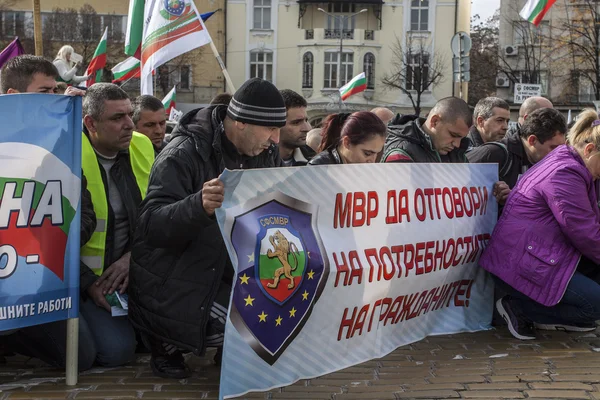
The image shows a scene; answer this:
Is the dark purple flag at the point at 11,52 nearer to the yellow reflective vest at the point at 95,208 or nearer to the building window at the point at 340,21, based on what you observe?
the yellow reflective vest at the point at 95,208

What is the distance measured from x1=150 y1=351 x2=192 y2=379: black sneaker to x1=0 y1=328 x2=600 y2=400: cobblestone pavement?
0.16 feet

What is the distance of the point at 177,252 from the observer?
4.63 metres

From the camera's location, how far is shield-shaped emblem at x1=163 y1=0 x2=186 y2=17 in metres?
10.9

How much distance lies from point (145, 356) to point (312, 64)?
159 ft

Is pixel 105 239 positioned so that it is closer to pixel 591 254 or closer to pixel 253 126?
pixel 253 126

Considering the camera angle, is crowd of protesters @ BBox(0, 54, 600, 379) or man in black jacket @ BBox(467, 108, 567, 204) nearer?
crowd of protesters @ BBox(0, 54, 600, 379)

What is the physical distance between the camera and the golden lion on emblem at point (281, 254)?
14.3 ft

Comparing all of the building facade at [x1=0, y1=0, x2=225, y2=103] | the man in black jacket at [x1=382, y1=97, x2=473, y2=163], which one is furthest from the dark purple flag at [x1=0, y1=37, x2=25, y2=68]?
the building facade at [x1=0, y1=0, x2=225, y2=103]

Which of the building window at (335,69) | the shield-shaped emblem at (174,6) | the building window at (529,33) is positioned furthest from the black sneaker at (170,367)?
the building window at (335,69)

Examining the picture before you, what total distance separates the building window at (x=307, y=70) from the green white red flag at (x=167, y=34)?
42163 millimetres

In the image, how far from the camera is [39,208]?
446 cm

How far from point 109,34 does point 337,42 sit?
14.3m

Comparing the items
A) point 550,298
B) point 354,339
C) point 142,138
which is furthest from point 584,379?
point 142,138

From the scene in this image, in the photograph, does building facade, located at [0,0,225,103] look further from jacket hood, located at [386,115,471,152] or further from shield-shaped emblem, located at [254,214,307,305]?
shield-shaped emblem, located at [254,214,307,305]
